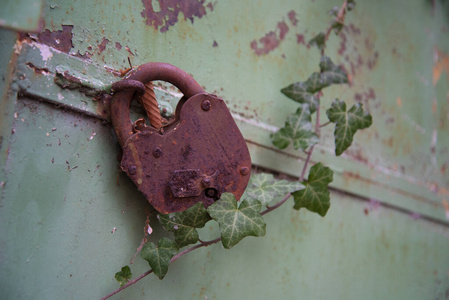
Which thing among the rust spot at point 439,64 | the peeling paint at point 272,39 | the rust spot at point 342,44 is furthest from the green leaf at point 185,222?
the rust spot at point 439,64

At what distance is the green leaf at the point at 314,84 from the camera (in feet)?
3.84

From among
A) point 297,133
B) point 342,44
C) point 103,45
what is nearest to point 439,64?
point 342,44

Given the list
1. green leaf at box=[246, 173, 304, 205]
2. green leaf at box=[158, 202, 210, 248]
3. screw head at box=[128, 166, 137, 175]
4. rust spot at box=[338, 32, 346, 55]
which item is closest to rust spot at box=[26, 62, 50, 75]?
screw head at box=[128, 166, 137, 175]

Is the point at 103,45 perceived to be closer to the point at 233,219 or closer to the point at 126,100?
the point at 126,100

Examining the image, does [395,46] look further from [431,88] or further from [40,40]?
[40,40]

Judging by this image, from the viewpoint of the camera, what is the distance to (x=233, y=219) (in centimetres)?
85

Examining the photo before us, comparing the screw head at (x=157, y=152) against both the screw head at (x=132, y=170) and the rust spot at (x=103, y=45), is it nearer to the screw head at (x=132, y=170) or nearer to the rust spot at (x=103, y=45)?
the screw head at (x=132, y=170)

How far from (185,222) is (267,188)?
0.87 feet

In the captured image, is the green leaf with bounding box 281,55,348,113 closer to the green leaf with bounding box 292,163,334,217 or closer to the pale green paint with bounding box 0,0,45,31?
the green leaf with bounding box 292,163,334,217

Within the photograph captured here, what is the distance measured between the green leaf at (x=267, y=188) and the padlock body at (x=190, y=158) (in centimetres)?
10

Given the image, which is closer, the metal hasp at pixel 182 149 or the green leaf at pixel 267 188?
the metal hasp at pixel 182 149

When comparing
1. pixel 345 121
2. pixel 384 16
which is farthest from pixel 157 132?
pixel 384 16

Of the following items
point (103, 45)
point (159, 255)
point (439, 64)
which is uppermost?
point (103, 45)

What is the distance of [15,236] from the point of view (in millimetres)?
666
